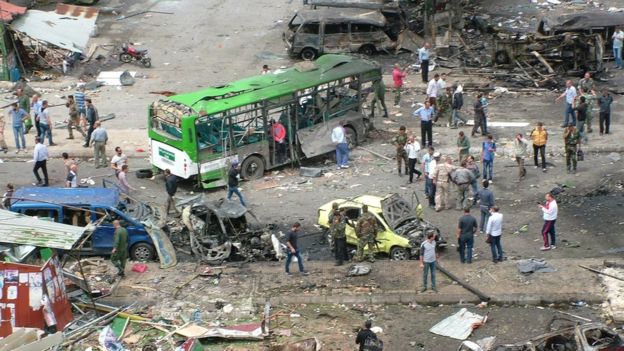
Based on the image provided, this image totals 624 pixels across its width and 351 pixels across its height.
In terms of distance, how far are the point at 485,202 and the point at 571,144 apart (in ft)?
13.6

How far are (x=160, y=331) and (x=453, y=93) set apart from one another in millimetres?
13640

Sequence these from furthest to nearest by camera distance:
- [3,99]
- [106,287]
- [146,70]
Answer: [146,70]
[3,99]
[106,287]

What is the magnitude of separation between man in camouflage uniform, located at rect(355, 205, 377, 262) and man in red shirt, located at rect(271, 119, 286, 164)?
5.64m

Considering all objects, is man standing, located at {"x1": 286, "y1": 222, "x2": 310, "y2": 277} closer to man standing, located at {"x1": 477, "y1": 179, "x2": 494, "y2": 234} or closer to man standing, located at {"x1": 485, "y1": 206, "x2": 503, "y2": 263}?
man standing, located at {"x1": 485, "y1": 206, "x2": 503, "y2": 263}

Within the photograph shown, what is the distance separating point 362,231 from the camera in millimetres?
22594

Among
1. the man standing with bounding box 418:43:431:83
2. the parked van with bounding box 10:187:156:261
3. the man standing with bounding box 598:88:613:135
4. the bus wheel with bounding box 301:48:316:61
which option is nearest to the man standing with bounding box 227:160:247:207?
the parked van with bounding box 10:187:156:261

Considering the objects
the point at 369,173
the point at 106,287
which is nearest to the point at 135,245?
the point at 106,287

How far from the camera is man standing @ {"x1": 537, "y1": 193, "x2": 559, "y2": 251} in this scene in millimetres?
22562

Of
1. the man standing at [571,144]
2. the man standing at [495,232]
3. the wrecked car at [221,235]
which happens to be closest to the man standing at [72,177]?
the wrecked car at [221,235]

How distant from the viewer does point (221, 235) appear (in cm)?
2344

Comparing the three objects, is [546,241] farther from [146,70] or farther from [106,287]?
[146,70]

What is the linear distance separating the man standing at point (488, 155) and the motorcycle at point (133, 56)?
14202 millimetres

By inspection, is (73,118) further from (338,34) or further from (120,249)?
(338,34)

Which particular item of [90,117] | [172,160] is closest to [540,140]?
[172,160]
